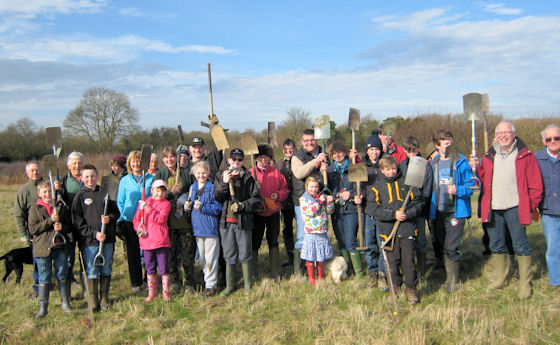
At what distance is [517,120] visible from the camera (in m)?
18.0

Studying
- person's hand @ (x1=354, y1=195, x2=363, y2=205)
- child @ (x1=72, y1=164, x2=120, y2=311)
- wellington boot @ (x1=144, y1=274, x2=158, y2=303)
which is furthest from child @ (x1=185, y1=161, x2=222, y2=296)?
person's hand @ (x1=354, y1=195, x2=363, y2=205)

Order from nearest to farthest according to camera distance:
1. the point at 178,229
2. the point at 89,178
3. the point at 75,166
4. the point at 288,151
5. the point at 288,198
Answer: the point at 89,178 → the point at 75,166 → the point at 178,229 → the point at 288,198 → the point at 288,151

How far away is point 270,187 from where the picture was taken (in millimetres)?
5695

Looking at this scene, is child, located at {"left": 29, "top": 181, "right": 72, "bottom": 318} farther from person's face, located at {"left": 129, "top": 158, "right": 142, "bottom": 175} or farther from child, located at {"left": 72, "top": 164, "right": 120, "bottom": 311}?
person's face, located at {"left": 129, "top": 158, "right": 142, "bottom": 175}

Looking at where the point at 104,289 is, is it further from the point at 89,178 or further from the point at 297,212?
the point at 297,212

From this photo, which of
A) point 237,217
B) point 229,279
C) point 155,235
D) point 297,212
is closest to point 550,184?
point 297,212

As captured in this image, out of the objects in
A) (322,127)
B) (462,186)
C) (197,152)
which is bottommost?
(462,186)

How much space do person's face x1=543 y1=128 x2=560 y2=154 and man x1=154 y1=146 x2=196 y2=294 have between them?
14.8ft

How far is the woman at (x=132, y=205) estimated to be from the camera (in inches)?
206

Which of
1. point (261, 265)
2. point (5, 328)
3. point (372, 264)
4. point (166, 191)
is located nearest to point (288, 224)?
point (261, 265)

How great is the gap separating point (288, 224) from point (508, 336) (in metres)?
3.70

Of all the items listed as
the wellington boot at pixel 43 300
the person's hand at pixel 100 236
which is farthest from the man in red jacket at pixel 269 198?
the wellington boot at pixel 43 300

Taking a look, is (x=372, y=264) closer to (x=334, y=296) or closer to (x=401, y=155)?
(x=334, y=296)

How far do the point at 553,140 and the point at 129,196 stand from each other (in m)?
5.25
